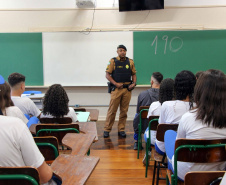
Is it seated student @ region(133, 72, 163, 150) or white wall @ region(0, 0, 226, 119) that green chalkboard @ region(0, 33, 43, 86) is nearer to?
white wall @ region(0, 0, 226, 119)

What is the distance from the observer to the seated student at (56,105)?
256 centimetres

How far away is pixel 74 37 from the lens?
569cm

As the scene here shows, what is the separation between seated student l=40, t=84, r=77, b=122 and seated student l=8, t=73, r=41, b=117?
312 millimetres

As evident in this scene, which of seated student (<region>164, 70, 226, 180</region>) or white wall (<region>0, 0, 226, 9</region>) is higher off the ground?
white wall (<region>0, 0, 226, 9</region>)

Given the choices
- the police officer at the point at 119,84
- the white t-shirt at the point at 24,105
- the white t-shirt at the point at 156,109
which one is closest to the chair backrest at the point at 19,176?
the white t-shirt at the point at 24,105

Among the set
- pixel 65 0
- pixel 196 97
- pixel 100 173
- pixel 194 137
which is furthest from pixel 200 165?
pixel 65 0

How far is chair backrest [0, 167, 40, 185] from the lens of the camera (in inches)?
40.8

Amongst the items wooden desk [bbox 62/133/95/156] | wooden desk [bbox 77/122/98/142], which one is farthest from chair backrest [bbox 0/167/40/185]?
wooden desk [bbox 77/122/98/142]

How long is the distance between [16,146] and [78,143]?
0.70 metres

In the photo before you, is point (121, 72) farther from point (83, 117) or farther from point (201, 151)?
point (201, 151)

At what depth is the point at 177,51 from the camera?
5719 mm

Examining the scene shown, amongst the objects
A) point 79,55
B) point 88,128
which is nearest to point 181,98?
point 88,128

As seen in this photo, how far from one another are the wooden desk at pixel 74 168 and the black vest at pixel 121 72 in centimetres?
320

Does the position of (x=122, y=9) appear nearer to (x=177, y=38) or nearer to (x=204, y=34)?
(x=177, y=38)
